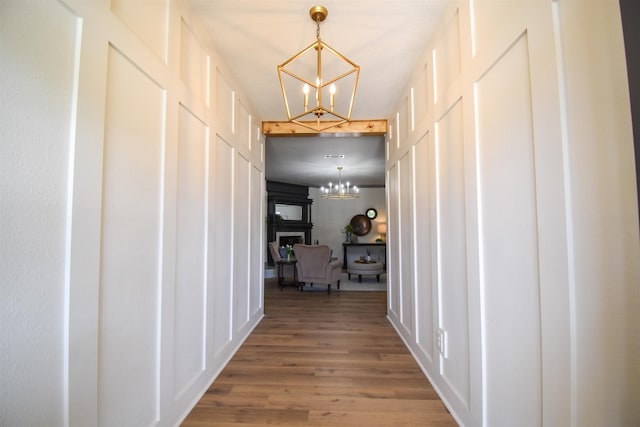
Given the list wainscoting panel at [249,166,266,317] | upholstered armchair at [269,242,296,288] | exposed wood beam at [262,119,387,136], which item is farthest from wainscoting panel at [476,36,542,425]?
upholstered armchair at [269,242,296,288]

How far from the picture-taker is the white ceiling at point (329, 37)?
164 cm

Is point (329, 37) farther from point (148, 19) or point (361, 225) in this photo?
point (361, 225)

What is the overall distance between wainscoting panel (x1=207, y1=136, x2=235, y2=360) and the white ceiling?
2.42 ft

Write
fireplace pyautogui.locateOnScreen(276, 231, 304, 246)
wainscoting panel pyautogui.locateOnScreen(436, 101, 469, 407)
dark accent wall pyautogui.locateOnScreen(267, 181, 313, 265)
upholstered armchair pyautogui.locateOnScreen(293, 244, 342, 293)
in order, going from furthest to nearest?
fireplace pyautogui.locateOnScreen(276, 231, 304, 246) < dark accent wall pyautogui.locateOnScreen(267, 181, 313, 265) < upholstered armchair pyautogui.locateOnScreen(293, 244, 342, 293) < wainscoting panel pyautogui.locateOnScreen(436, 101, 469, 407)

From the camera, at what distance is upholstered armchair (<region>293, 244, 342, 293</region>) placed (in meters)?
4.84

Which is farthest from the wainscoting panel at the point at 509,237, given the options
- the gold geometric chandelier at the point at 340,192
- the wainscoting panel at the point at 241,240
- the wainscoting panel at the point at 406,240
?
the gold geometric chandelier at the point at 340,192

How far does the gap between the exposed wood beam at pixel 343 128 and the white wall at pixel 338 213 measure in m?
4.89

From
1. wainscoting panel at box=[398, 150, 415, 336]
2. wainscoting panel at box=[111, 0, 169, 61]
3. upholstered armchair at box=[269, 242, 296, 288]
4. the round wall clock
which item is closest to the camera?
wainscoting panel at box=[111, 0, 169, 61]

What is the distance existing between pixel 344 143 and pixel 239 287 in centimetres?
284

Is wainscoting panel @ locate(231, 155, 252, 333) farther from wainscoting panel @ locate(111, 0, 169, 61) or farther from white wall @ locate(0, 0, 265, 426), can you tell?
wainscoting panel @ locate(111, 0, 169, 61)

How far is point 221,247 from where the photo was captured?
212cm

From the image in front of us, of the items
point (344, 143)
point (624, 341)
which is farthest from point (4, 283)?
point (344, 143)

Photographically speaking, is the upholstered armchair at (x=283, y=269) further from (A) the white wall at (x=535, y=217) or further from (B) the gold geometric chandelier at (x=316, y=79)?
(A) the white wall at (x=535, y=217)

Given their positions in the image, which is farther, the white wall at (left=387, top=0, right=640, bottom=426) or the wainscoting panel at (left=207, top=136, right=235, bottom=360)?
the wainscoting panel at (left=207, top=136, right=235, bottom=360)
